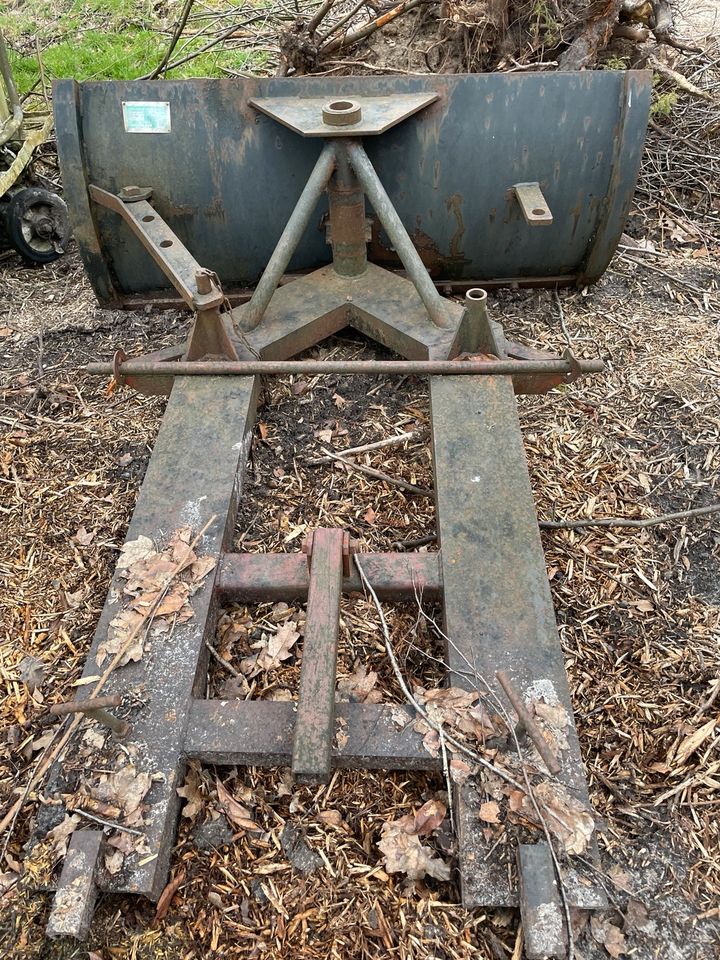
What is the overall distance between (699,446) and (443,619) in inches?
68.4

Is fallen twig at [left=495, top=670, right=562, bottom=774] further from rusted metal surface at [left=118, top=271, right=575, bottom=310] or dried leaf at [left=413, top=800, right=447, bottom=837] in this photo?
rusted metal surface at [left=118, top=271, right=575, bottom=310]

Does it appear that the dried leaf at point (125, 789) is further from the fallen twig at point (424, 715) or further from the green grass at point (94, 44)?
the green grass at point (94, 44)

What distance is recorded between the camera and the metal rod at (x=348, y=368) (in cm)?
290

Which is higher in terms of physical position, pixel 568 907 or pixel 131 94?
pixel 131 94

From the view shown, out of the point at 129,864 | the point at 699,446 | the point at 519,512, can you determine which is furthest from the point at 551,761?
the point at 699,446

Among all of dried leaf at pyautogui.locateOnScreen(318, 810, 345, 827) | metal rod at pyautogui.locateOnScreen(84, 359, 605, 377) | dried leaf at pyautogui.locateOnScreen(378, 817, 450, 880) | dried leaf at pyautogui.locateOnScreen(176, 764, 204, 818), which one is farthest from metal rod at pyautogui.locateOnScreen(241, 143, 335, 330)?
dried leaf at pyautogui.locateOnScreen(378, 817, 450, 880)

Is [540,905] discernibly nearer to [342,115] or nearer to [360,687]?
[360,687]

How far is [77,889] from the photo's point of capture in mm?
1752

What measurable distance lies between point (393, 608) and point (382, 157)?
2.20 metres

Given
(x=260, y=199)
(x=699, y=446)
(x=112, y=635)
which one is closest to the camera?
(x=112, y=635)

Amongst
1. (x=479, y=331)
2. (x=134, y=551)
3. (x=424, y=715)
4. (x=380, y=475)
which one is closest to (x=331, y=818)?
(x=424, y=715)

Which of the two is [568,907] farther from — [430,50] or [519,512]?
[430,50]

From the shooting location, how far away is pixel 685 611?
105 inches

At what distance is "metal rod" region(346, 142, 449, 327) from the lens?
126 inches
